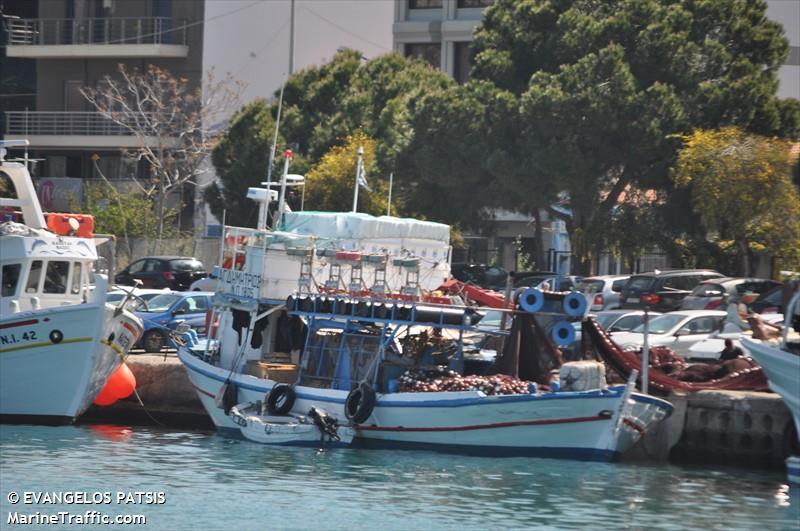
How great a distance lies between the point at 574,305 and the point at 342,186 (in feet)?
74.5

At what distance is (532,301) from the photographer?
1033 inches

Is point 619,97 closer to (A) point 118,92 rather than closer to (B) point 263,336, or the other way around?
(B) point 263,336

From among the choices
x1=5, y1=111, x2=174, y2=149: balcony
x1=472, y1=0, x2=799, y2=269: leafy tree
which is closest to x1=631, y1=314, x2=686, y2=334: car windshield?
x1=472, y1=0, x2=799, y2=269: leafy tree

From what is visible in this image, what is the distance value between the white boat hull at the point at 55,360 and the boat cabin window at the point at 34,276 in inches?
37.1

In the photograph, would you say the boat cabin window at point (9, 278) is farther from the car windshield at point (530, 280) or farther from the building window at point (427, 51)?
the building window at point (427, 51)

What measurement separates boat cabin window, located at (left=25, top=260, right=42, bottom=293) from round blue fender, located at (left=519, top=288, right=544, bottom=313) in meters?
9.79

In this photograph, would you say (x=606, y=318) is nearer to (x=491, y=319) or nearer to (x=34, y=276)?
(x=491, y=319)

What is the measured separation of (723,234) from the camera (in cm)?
4078

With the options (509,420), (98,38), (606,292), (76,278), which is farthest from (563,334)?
(98,38)

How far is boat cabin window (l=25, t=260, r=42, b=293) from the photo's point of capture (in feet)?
97.0

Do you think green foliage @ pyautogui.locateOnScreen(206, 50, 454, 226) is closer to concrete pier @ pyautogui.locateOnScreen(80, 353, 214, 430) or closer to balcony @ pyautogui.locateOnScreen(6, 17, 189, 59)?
balcony @ pyautogui.locateOnScreen(6, 17, 189, 59)

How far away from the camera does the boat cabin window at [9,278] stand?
2948 centimetres

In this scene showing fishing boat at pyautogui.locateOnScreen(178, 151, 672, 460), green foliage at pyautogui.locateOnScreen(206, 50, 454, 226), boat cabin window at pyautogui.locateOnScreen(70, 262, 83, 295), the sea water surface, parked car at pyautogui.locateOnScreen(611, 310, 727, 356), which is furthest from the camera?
green foliage at pyautogui.locateOnScreen(206, 50, 454, 226)

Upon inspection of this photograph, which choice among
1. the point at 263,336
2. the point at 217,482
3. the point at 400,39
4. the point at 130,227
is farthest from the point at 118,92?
the point at 217,482
